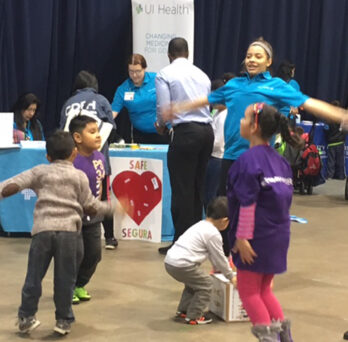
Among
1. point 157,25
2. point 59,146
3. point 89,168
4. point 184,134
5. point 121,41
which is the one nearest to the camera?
point 59,146

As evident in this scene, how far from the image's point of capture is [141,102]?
7.16 metres

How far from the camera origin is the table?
231 inches

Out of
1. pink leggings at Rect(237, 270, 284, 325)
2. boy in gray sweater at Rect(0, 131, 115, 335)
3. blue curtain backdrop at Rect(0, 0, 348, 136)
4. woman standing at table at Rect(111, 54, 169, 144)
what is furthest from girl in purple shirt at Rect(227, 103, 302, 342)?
blue curtain backdrop at Rect(0, 0, 348, 136)

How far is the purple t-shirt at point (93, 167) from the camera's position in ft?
13.4

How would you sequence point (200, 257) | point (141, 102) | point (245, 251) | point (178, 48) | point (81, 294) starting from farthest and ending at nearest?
point (141, 102)
point (178, 48)
point (81, 294)
point (200, 257)
point (245, 251)

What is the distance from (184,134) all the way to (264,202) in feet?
6.90

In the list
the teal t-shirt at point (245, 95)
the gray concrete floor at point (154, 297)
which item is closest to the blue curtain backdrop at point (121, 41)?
the gray concrete floor at point (154, 297)

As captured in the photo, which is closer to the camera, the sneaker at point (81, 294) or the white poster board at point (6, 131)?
the sneaker at point (81, 294)

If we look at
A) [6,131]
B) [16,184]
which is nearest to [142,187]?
[6,131]

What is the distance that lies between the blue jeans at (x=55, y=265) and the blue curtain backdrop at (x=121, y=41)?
427 cm

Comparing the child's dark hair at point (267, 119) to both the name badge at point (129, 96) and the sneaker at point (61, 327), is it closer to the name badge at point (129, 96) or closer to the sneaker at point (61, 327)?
the sneaker at point (61, 327)

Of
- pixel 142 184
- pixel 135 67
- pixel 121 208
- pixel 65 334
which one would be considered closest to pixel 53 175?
pixel 121 208

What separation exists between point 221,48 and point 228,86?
5.46m

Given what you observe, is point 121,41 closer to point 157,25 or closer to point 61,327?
point 157,25
